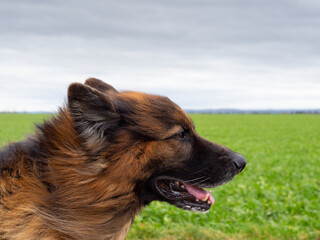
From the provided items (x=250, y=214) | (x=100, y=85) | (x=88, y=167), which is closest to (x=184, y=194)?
(x=88, y=167)

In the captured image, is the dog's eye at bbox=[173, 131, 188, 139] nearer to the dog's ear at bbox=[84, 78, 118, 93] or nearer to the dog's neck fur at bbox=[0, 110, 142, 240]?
the dog's neck fur at bbox=[0, 110, 142, 240]

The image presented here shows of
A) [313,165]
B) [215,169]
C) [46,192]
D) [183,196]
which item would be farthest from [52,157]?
[313,165]

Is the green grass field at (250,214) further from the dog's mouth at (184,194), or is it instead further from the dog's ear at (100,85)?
the dog's mouth at (184,194)

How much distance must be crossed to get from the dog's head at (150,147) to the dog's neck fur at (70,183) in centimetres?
7

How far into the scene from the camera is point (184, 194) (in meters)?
3.86

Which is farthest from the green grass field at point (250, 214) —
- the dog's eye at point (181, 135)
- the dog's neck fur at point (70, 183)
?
the dog's eye at point (181, 135)

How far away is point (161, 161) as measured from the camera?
11.4 feet

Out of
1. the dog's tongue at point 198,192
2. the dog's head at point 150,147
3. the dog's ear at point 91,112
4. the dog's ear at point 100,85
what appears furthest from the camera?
the dog's ear at point 100,85

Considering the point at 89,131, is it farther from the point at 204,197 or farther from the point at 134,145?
the point at 204,197

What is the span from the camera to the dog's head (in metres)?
3.14

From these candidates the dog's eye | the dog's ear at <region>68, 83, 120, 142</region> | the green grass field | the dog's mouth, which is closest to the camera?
the dog's ear at <region>68, 83, 120, 142</region>

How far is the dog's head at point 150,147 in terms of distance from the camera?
314 cm

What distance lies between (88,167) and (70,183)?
0.20 meters

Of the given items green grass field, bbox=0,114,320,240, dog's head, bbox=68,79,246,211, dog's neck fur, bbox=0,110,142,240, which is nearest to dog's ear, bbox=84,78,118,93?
dog's head, bbox=68,79,246,211
